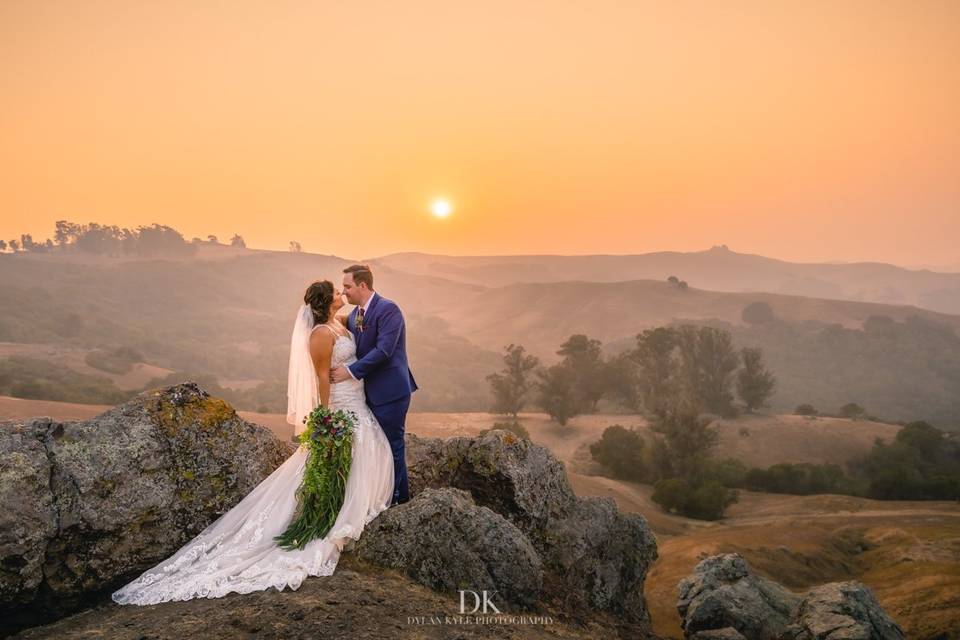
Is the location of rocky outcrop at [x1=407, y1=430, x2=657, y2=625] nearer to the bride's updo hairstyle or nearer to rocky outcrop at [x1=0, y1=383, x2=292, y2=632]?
rocky outcrop at [x1=0, y1=383, x2=292, y2=632]

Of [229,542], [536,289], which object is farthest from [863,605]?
[536,289]

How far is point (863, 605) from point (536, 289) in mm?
136387

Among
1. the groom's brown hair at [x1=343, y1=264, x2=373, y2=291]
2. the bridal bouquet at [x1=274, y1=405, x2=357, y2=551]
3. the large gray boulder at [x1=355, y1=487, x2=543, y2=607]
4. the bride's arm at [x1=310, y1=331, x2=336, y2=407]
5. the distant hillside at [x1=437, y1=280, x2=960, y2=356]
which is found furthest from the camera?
the distant hillside at [x1=437, y1=280, x2=960, y2=356]

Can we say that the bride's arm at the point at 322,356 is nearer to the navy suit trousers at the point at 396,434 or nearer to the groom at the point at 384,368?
the groom at the point at 384,368

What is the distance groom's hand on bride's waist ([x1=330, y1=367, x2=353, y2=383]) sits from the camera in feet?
23.7

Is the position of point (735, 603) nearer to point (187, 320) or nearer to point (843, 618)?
point (843, 618)

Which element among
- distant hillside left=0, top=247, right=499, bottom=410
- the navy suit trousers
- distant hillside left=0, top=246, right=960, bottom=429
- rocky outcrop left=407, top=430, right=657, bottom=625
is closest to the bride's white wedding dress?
the navy suit trousers

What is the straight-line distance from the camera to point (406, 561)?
6.18 metres

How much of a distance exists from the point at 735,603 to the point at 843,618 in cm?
223

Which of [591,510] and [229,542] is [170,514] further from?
[591,510]

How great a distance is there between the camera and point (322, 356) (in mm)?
7105

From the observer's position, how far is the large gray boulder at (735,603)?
381 inches

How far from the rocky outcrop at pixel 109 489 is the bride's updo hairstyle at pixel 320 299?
1556 mm

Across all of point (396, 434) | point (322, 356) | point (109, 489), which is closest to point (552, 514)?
point (396, 434)
